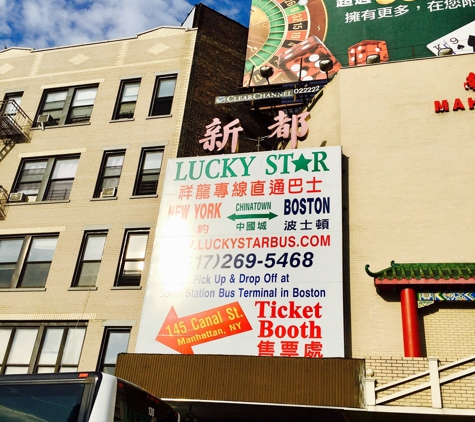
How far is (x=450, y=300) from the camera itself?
49.6 ft

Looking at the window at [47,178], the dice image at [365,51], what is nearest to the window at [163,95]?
the window at [47,178]

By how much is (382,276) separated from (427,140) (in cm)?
567

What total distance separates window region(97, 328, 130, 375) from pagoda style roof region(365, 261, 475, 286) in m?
8.51

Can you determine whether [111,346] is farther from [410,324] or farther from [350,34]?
[350,34]

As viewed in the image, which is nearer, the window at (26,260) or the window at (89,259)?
the window at (89,259)

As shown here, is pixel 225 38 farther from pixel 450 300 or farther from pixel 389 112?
pixel 450 300

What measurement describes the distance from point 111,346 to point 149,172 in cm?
716

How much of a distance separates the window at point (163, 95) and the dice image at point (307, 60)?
20.4 ft

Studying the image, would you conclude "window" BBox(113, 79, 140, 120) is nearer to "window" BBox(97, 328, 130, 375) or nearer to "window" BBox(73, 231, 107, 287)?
"window" BBox(73, 231, 107, 287)

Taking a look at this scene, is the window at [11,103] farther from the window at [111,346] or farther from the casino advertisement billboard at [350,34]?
the window at [111,346]

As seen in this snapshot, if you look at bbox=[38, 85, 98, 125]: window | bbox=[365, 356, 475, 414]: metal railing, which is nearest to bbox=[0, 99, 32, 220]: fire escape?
bbox=[38, 85, 98, 125]: window

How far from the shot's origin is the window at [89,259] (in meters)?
19.5

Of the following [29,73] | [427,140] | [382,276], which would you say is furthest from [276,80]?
[382,276]

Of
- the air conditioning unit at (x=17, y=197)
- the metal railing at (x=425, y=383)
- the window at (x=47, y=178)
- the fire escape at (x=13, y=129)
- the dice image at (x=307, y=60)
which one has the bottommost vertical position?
the metal railing at (x=425, y=383)
